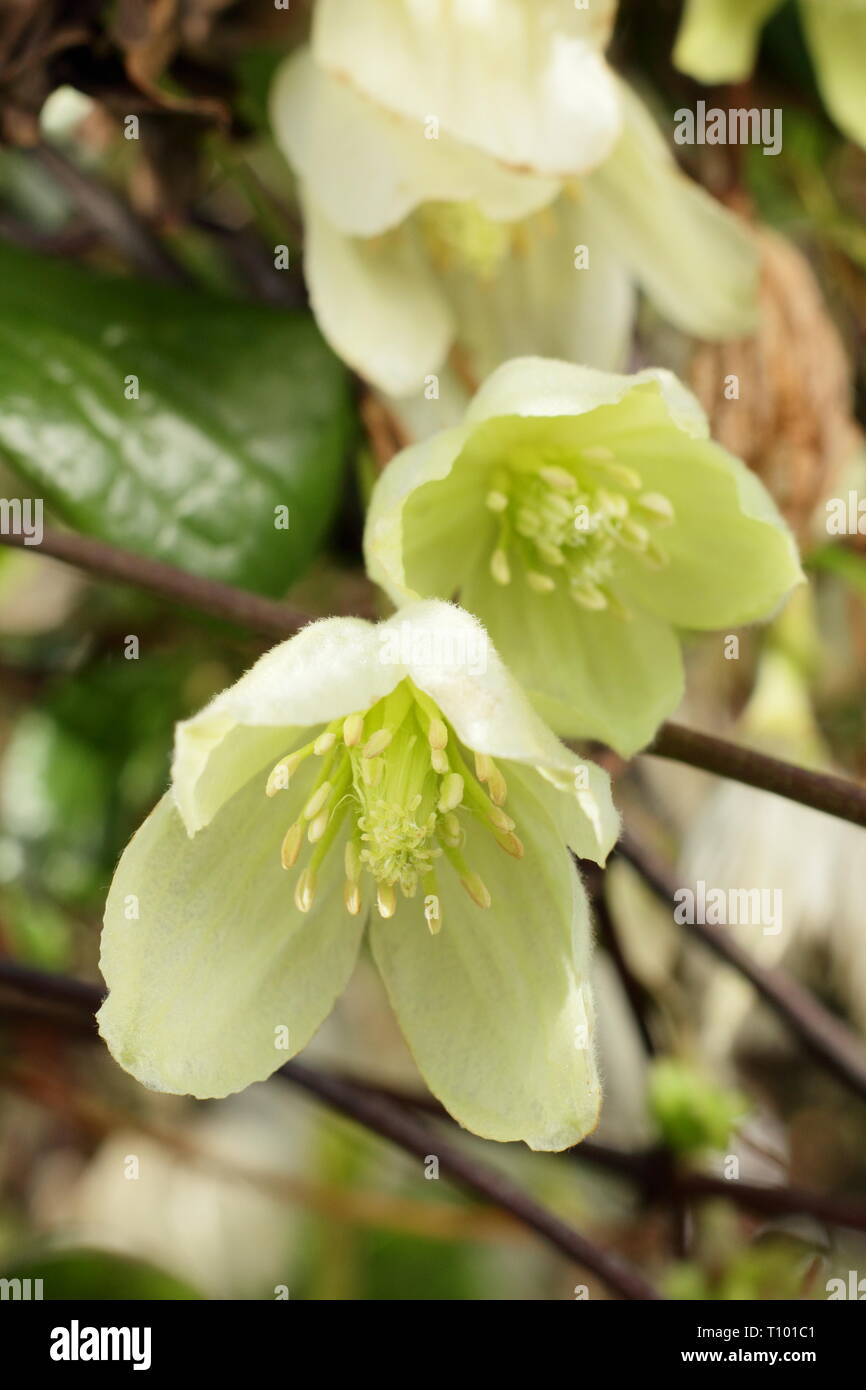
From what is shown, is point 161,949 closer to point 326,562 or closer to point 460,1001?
point 460,1001

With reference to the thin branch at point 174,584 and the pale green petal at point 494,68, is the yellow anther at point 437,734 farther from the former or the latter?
the pale green petal at point 494,68

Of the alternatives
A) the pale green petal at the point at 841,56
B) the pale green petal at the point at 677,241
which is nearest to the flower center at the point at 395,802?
the pale green petal at the point at 677,241

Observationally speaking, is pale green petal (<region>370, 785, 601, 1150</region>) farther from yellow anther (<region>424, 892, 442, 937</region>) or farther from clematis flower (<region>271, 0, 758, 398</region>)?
clematis flower (<region>271, 0, 758, 398</region>)

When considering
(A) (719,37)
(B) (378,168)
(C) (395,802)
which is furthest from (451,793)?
(A) (719,37)

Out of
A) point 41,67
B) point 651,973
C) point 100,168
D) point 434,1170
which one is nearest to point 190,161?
point 41,67

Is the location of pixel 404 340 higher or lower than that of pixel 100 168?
lower

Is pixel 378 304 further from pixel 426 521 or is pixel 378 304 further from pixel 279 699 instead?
pixel 279 699
